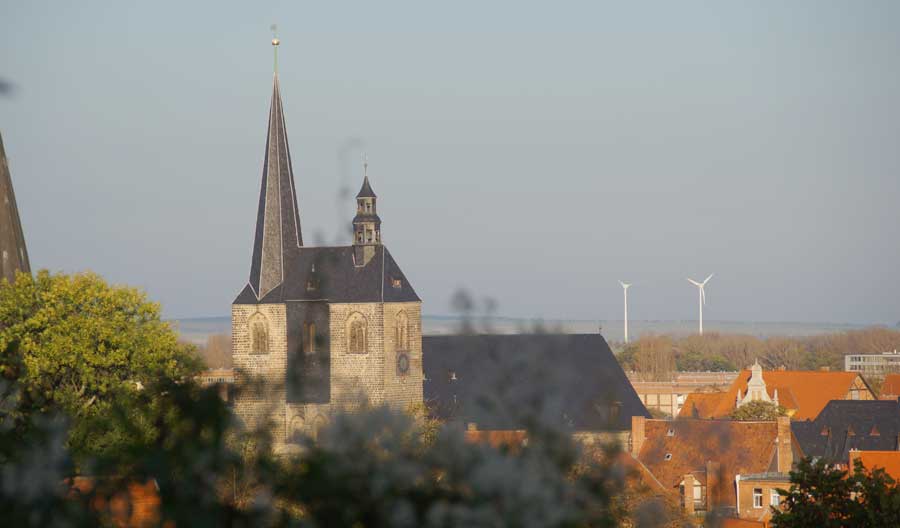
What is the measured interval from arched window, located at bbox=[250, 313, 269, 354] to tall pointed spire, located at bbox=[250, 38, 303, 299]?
40.8 inches

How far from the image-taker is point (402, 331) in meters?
68.6

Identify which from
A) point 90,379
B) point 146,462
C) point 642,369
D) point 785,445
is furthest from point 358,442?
point 642,369

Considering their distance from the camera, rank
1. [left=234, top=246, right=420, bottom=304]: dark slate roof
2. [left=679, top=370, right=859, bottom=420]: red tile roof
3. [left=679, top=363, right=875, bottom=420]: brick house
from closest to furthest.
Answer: [left=234, top=246, right=420, bottom=304]: dark slate roof < [left=679, top=363, right=875, bottom=420]: brick house < [left=679, top=370, right=859, bottom=420]: red tile roof

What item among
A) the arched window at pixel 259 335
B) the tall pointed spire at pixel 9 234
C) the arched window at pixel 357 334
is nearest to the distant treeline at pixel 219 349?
the arched window at pixel 259 335

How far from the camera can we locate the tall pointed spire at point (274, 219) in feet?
225

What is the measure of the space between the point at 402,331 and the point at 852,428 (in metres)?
19.7

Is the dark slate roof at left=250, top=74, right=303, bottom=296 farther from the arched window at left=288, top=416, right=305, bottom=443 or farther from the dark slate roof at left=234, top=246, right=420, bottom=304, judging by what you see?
the arched window at left=288, top=416, right=305, bottom=443

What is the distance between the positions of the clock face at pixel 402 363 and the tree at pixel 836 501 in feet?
159

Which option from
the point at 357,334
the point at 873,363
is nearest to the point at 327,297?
the point at 357,334

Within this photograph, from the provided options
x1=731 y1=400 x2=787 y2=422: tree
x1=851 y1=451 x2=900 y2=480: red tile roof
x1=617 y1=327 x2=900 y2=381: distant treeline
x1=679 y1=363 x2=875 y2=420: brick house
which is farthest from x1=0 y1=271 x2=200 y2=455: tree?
x1=617 y1=327 x2=900 y2=381: distant treeline

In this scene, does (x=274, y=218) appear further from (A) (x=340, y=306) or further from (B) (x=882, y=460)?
(B) (x=882, y=460)

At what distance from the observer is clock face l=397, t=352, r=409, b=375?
222 feet

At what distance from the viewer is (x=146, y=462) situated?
460cm

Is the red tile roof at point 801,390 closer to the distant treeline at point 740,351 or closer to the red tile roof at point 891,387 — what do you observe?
the red tile roof at point 891,387
